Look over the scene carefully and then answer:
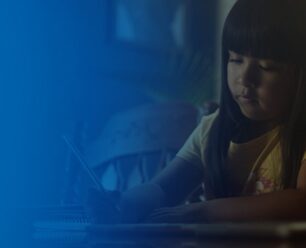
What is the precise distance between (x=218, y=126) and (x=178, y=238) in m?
0.23

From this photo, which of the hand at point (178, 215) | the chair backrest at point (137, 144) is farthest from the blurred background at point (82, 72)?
the hand at point (178, 215)

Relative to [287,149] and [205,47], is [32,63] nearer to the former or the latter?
[205,47]

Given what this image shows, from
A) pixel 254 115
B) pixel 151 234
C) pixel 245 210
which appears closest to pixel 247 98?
pixel 254 115

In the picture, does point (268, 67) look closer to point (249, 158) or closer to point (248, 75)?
point (248, 75)

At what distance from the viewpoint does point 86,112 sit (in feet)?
3.55

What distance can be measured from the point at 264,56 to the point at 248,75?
48 millimetres

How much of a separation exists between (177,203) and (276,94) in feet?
0.93

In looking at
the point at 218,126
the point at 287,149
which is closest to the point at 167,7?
the point at 218,126

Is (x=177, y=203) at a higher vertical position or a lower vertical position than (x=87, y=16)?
lower

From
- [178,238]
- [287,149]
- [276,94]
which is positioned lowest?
[178,238]

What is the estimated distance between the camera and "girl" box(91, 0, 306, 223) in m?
1.11

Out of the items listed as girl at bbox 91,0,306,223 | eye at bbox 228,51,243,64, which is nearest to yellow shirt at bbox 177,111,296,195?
girl at bbox 91,0,306,223

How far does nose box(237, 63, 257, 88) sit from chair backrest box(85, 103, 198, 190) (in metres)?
0.12

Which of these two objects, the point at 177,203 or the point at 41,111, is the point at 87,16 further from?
the point at 177,203
